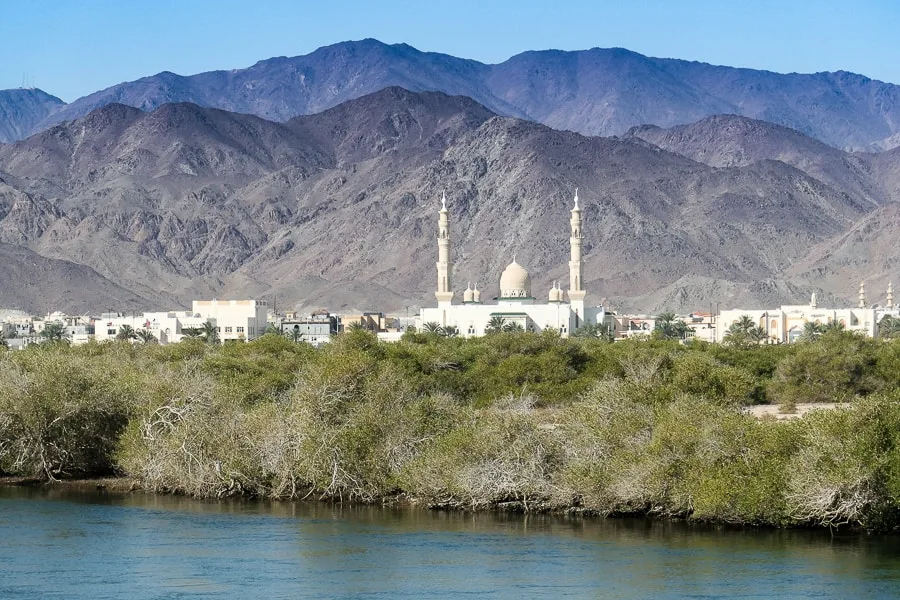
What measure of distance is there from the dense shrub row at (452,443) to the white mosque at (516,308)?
188 feet

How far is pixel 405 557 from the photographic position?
33.0 m

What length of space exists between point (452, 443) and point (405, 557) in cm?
516

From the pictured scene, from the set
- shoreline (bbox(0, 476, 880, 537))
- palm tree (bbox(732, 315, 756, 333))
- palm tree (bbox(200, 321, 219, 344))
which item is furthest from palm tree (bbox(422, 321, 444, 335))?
shoreline (bbox(0, 476, 880, 537))

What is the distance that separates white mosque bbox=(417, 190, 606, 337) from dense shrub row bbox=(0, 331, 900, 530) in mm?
57182

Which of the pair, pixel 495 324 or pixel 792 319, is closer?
pixel 495 324

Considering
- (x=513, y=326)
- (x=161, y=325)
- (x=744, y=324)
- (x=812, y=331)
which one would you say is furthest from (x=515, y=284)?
(x=812, y=331)

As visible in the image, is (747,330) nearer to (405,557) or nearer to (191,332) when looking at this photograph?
(191,332)

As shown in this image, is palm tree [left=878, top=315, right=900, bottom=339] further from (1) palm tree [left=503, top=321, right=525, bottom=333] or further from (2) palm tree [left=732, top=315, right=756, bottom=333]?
(1) palm tree [left=503, top=321, right=525, bottom=333]

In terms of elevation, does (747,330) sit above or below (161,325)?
below

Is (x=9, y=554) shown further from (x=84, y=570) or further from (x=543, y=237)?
(x=543, y=237)

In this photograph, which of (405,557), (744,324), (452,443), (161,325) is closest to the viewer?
(405,557)

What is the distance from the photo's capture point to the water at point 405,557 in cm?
3016

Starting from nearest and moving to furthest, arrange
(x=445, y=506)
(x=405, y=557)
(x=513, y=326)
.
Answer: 1. (x=405, y=557)
2. (x=445, y=506)
3. (x=513, y=326)

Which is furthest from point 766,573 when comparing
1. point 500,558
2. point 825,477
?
point 500,558
